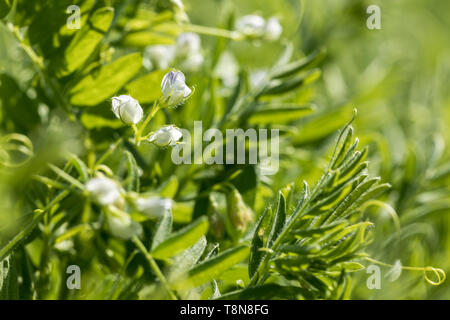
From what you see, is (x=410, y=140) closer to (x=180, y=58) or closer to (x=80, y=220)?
A: (x=180, y=58)

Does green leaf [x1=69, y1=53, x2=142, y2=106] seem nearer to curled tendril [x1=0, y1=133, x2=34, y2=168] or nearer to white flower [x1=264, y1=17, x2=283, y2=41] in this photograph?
curled tendril [x1=0, y1=133, x2=34, y2=168]

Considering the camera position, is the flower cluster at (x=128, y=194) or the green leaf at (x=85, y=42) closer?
the flower cluster at (x=128, y=194)

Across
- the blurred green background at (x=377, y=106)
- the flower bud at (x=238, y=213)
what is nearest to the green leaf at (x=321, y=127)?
the blurred green background at (x=377, y=106)

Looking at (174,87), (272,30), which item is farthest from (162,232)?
(272,30)

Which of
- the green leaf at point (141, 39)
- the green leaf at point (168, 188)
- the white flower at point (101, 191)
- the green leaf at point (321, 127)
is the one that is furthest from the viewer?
the green leaf at point (321, 127)

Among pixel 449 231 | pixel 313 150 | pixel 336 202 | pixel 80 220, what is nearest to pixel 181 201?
pixel 80 220

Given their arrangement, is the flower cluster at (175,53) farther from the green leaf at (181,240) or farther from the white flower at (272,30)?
the green leaf at (181,240)

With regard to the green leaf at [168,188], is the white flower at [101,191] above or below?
below
